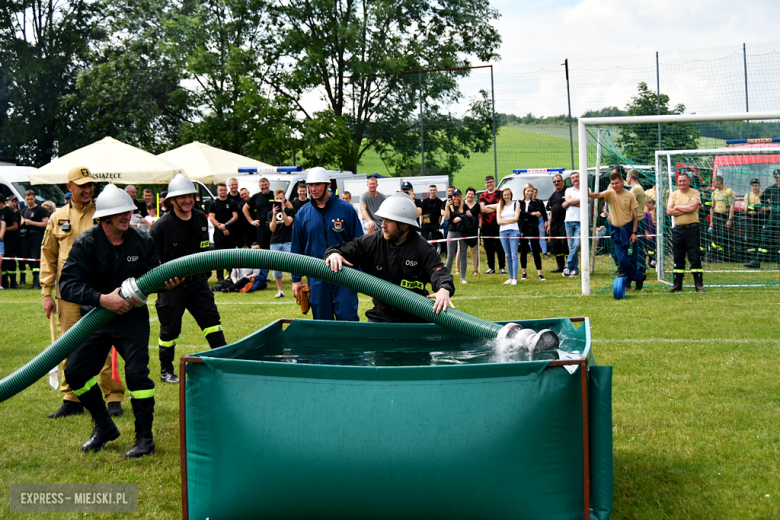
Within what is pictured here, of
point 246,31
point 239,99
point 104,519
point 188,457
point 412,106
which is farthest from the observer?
point 246,31

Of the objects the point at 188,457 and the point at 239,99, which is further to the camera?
the point at 239,99

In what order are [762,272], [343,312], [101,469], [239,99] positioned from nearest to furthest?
[101,469], [343,312], [762,272], [239,99]

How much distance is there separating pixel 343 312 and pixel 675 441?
310cm

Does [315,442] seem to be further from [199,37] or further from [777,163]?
[199,37]

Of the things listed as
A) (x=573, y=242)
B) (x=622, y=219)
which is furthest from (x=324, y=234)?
(x=573, y=242)

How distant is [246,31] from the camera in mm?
28703

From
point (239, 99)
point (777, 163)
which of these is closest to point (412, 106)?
point (239, 99)

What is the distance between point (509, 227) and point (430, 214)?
2999 mm

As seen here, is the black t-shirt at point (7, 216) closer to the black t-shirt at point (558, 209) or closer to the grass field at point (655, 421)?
the grass field at point (655, 421)

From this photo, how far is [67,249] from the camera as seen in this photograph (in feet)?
20.4

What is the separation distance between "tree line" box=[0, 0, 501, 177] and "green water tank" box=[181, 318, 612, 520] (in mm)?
19171

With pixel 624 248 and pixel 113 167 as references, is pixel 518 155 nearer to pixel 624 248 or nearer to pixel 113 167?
pixel 624 248

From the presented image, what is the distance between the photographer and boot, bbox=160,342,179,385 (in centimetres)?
723

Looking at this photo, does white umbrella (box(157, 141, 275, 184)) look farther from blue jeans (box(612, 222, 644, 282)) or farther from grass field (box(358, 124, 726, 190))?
blue jeans (box(612, 222, 644, 282))
